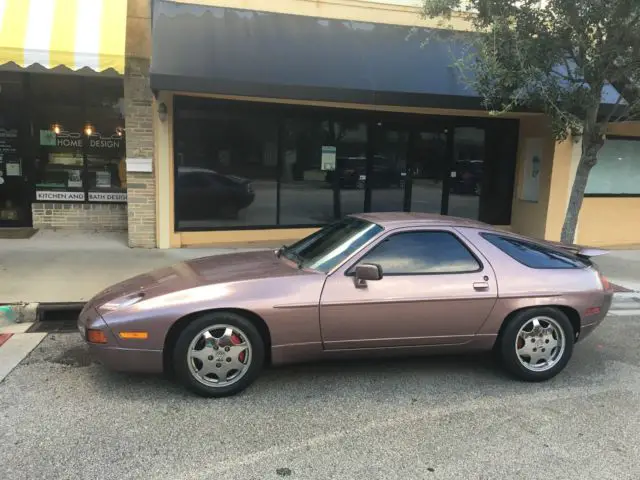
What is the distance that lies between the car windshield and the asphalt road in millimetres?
966

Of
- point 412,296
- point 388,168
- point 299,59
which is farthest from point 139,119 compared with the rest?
point 412,296

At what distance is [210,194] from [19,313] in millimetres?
4188

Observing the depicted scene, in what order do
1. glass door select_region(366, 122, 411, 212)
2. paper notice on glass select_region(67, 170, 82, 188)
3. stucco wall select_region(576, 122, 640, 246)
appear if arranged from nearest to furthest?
paper notice on glass select_region(67, 170, 82, 188), glass door select_region(366, 122, 411, 212), stucco wall select_region(576, 122, 640, 246)

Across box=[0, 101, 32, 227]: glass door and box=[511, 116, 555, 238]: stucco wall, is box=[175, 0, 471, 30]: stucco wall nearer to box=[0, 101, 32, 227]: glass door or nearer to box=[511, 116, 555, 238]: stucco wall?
box=[511, 116, 555, 238]: stucco wall

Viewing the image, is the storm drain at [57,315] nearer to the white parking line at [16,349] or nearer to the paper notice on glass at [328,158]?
the white parking line at [16,349]

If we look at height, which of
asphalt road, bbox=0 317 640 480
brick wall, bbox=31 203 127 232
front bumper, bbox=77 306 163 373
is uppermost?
brick wall, bbox=31 203 127 232

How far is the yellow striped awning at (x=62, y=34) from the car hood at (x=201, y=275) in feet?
12.7

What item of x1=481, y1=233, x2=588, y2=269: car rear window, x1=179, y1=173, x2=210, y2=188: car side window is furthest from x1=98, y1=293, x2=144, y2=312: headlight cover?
x1=179, y1=173, x2=210, y2=188: car side window

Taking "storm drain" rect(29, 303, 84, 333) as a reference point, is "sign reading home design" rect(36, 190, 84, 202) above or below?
above

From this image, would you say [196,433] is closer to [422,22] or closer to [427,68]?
[427,68]

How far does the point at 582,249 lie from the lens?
534 centimetres

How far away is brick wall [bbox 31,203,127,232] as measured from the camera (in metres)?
10.1

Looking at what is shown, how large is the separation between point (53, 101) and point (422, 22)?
6.92 m

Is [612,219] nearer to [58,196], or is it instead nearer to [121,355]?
[121,355]
